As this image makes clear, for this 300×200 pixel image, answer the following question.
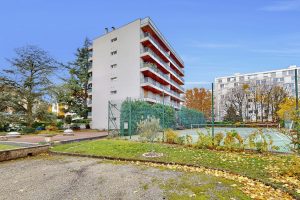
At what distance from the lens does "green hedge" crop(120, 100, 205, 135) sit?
1908 cm

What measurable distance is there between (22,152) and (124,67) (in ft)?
87.7

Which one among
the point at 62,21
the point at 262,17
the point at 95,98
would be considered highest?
the point at 62,21

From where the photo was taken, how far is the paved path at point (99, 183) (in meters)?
4.86

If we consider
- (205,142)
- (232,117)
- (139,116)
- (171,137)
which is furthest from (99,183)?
(232,117)

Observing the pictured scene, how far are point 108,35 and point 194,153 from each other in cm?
3470

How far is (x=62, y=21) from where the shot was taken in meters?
20.5

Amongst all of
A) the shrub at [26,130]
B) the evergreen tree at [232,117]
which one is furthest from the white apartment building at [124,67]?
the evergreen tree at [232,117]

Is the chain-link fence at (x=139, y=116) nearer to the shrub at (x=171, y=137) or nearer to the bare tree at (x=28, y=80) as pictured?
the shrub at (x=171, y=137)

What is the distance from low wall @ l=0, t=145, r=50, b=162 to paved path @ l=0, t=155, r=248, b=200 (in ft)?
6.73

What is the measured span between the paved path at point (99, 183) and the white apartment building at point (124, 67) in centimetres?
2518

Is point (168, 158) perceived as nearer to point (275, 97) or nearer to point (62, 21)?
point (62, 21)

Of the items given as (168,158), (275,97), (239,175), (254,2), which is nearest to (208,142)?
(168,158)

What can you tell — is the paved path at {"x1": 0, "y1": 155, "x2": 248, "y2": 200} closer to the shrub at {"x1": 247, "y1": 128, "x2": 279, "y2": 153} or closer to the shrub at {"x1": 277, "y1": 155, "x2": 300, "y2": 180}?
the shrub at {"x1": 277, "y1": 155, "x2": 300, "y2": 180}

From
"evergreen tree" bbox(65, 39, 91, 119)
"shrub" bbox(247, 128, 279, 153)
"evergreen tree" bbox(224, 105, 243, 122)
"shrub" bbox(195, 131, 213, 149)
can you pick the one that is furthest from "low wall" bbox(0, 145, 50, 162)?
"evergreen tree" bbox(224, 105, 243, 122)
